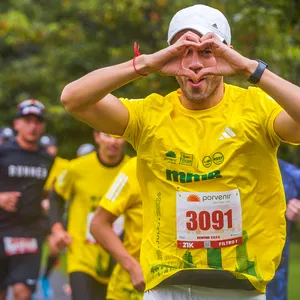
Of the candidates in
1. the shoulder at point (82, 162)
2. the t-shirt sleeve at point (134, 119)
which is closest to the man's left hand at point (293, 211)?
the t-shirt sleeve at point (134, 119)

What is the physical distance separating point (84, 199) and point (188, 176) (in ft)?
12.7

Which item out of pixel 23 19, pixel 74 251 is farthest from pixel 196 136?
pixel 23 19

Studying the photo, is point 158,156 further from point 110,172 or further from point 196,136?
point 110,172

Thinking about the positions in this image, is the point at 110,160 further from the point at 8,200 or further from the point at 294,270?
the point at 294,270

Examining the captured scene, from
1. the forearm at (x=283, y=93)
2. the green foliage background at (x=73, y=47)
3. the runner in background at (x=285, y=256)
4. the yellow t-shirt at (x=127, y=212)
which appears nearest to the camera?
the forearm at (x=283, y=93)

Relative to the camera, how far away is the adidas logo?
16.2ft

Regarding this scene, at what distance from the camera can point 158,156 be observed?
504 centimetres

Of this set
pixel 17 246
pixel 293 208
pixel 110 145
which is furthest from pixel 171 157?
pixel 17 246

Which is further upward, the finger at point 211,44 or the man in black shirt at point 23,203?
the man in black shirt at point 23,203

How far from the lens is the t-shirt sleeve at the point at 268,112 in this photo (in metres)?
4.82

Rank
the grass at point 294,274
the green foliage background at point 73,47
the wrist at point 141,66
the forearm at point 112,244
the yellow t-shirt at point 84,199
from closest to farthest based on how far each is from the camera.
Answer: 1. the wrist at point 141,66
2. the forearm at point 112,244
3. the yellow t-shirt at point 84,199
4. the grass at point 294,274
5. the green foliage background at point 73,47

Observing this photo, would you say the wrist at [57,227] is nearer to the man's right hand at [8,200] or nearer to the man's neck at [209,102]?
the man's right hand at [8,200]

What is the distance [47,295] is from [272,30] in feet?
16.5

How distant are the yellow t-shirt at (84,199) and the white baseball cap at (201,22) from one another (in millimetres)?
3793
